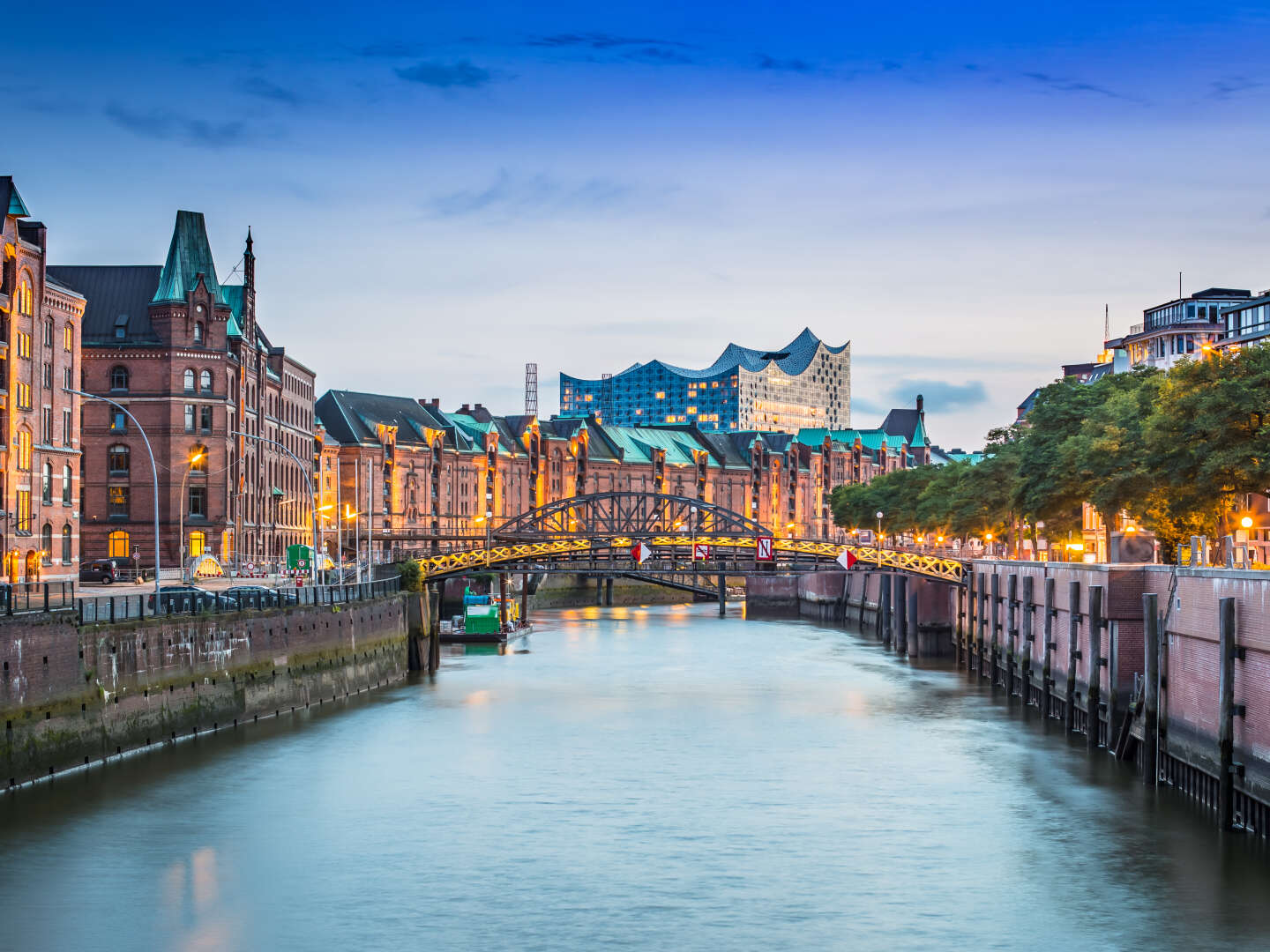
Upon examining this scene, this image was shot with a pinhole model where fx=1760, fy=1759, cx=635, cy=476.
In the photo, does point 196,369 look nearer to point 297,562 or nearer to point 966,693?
point 297,562

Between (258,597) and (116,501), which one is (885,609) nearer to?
(116,501)

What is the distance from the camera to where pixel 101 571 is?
95.7 metres

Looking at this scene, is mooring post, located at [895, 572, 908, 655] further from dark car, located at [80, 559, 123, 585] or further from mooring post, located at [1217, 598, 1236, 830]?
mooring post, located at [1217, 598, 1236, 830]

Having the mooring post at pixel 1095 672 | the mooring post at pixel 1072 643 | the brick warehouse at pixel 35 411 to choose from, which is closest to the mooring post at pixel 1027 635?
the mooring post at pixel 1072 643

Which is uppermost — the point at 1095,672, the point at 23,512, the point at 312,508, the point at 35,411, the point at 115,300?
the point at 115,300

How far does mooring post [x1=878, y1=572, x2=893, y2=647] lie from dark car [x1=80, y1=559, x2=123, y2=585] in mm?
47333

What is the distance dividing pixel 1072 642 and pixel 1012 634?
633 inches

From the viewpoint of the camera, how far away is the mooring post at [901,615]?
10394 cm

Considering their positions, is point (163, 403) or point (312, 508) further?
point (163, 403)

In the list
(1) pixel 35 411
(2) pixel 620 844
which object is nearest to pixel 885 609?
(1) pixel 35 411

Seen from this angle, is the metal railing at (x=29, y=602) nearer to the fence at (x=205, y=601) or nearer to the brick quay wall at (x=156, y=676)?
the fence at (x=205, y=601)

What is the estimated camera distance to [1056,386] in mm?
96938

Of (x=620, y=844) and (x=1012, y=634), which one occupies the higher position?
(x=1012, y=634)

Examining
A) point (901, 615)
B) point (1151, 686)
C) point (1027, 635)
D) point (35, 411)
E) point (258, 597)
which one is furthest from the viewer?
point (901, 615)
